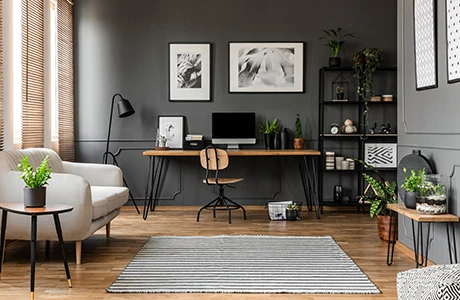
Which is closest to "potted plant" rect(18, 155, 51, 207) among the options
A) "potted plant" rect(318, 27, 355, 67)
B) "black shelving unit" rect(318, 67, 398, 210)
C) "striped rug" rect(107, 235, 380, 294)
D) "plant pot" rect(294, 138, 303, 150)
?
"striped rug" rect(107, 235, 380, 294)

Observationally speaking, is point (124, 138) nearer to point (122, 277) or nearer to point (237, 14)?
point (237, 14)

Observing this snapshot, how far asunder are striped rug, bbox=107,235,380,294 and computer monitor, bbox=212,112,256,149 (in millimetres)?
2073

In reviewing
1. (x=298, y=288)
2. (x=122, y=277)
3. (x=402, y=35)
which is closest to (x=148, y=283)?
(x=122, y=277)

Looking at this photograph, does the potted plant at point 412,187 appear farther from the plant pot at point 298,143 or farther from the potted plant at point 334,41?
the potted plant at point 334,41

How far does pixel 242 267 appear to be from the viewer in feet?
13.8

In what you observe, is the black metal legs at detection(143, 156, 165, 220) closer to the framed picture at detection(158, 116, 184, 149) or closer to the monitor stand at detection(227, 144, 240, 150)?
the framed picture at detection(158, 116, 184, 149)

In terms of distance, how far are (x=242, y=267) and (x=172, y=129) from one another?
3.46m

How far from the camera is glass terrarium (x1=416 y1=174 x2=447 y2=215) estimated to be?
378 cm

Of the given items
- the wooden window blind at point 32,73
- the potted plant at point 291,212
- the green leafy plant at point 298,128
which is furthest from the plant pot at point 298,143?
the wooden window blind at point 32,73

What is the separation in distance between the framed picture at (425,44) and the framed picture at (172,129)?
3516mm

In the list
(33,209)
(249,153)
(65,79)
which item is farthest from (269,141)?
(33,209)

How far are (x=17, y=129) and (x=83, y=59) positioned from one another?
221 centimetres

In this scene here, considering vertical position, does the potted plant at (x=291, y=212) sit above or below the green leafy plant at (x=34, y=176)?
below

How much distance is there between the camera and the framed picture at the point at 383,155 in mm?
7309
